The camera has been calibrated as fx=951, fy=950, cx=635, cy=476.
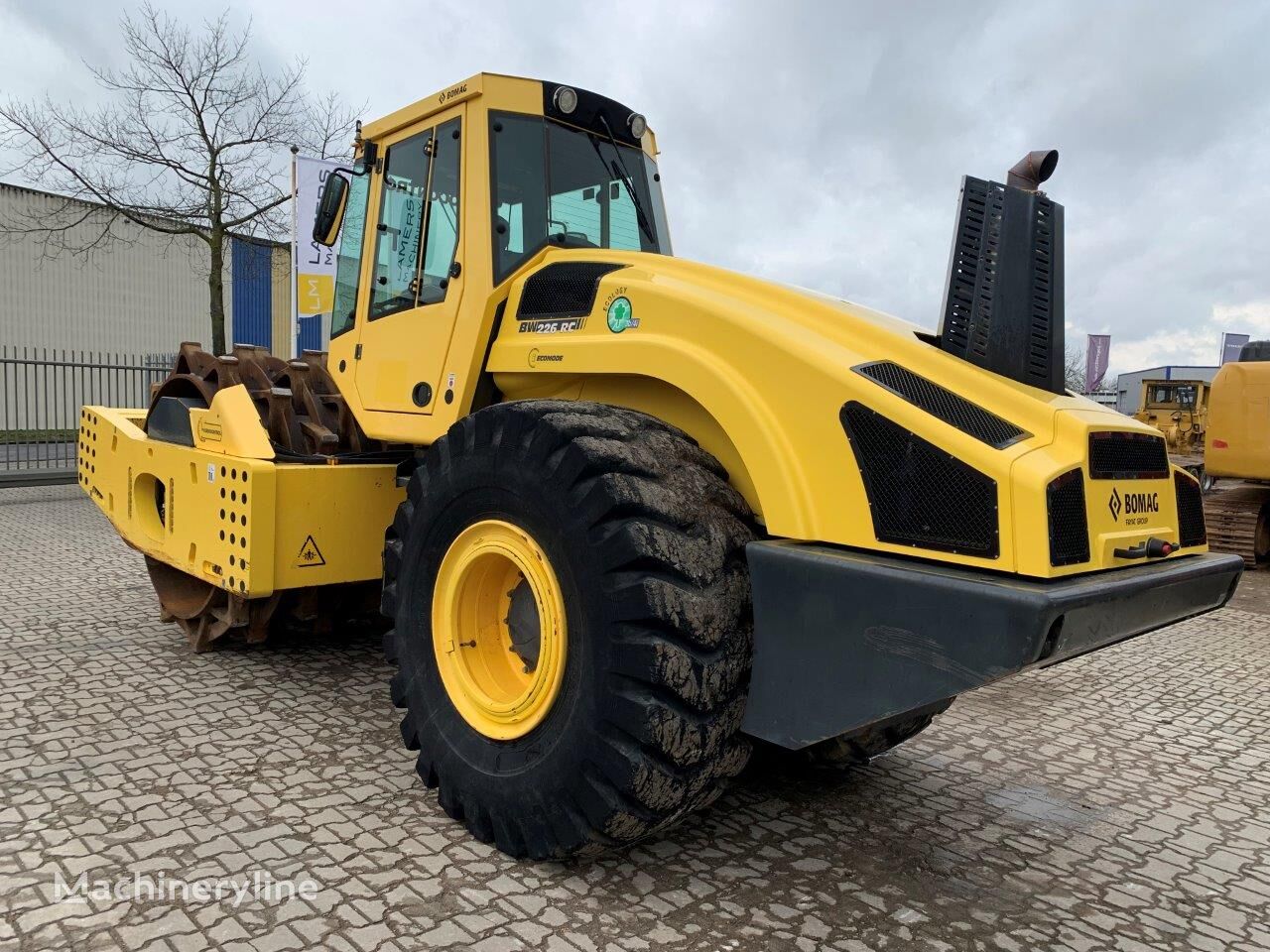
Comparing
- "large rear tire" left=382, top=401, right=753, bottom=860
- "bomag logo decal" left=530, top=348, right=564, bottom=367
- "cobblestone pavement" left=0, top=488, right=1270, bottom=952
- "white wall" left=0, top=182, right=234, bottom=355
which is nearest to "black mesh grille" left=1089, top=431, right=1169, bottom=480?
"large rear tire" left=382, top=401, right=753, bottom=860

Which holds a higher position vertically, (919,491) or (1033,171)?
(1033,171)

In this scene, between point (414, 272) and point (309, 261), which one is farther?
point (309, 261)

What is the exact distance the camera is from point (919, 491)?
2.62m

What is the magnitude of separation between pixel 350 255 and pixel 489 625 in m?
2.42

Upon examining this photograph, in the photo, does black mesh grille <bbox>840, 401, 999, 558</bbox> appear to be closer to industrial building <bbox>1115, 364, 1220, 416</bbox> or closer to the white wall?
the white wall

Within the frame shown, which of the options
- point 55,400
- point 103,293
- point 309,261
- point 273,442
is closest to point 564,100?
point 273,442

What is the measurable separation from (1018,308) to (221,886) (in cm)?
300

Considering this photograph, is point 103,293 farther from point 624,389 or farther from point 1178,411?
point 624,389

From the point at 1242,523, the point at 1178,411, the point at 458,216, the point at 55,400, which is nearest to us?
the point at 458,216

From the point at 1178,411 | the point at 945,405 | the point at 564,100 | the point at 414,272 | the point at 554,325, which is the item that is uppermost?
the point at 564,100

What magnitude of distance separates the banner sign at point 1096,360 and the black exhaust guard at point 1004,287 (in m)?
38.0

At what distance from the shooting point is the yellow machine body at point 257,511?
4379 millimetres

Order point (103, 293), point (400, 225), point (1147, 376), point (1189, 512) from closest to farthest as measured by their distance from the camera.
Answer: point (1189, 512)
point (400, 225)
point (103, 293)
point (1147, 376)

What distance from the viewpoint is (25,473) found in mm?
12961
